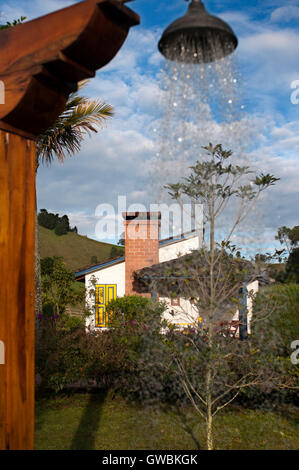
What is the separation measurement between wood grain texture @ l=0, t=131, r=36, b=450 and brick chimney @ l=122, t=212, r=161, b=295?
39.9ft

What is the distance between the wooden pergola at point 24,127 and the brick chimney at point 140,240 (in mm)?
12147

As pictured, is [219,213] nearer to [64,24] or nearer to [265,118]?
[265,118]

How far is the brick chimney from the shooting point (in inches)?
556

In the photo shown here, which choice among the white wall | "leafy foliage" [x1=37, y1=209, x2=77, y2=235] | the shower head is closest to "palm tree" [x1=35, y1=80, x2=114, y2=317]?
the white wall

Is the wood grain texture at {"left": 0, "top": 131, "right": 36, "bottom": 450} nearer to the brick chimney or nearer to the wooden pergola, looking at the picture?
the wooden pergola

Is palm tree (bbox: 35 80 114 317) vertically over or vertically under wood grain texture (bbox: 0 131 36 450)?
over

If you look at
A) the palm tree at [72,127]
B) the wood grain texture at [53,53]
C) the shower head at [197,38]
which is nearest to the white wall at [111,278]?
the palm tree at [72,127]

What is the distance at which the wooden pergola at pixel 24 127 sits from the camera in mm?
1754

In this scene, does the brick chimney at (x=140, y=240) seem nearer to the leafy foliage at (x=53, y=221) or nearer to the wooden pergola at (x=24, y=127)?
the wooden pergola at (x=24, y=127)

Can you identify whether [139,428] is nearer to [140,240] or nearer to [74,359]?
[74,359]

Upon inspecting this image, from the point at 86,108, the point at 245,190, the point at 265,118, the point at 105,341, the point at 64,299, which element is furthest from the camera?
the point at 64,299

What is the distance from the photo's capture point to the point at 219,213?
4812 mm

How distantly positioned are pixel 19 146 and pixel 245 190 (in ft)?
10.7

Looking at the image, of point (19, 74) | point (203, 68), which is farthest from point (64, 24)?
point (203, 68)
